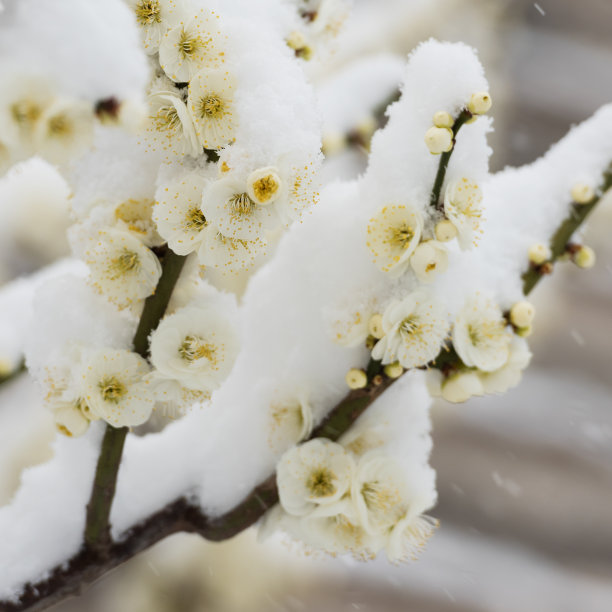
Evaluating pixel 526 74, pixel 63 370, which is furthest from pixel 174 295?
pixel 526 74

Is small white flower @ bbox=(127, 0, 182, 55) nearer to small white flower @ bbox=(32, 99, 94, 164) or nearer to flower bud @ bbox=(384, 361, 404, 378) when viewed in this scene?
small white flower @ bbox=(32, 99, 94, 164)

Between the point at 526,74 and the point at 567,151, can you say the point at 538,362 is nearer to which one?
the point at 526,74

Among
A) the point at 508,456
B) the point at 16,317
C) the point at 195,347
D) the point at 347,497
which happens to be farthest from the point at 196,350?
the point at 508,456

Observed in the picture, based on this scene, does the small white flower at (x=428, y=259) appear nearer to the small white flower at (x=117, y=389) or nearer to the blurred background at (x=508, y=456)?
the small white flower at (x=117, y=389)

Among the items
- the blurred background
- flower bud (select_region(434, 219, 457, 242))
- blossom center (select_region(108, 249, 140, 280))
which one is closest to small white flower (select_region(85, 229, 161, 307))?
blossom center (select_region(108, 249, 140, 280))

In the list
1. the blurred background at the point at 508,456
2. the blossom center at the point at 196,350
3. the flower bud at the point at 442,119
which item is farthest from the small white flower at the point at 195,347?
the blurred background at the point at 508,456

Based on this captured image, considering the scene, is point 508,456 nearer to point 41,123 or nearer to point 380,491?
point 380,491
